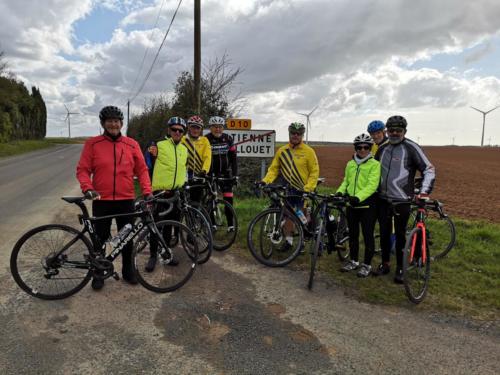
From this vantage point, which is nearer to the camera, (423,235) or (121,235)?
(121,235)

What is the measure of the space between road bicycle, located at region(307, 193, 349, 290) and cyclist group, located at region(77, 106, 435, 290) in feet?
0.61

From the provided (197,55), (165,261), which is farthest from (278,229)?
(197,55)

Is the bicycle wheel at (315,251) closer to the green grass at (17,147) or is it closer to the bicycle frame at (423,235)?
the bicycle frame at (423,235)

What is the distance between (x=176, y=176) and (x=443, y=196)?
42.8 feet

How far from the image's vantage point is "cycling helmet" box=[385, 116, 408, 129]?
4.73m

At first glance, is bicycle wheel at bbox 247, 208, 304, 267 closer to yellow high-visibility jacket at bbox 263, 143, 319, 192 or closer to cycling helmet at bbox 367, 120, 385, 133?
yellow high-visibility jacket at bbox 263, 143, 319, 192

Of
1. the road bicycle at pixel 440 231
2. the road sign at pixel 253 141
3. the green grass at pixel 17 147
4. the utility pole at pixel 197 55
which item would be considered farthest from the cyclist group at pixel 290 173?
the green grass at pixel 17 147

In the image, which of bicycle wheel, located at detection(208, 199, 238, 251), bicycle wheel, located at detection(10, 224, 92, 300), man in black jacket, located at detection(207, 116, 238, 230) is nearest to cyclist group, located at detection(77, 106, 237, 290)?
bicycle wheel, located at detection(10, 224, 92, 300)

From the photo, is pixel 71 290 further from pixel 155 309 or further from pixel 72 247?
pixel 155 309

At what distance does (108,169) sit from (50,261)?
1.14 meters

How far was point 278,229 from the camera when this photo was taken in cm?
532

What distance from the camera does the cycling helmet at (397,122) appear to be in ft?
15.5

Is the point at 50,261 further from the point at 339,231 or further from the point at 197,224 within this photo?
the point at 339,231

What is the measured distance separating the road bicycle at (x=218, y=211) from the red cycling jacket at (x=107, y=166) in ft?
5.75
